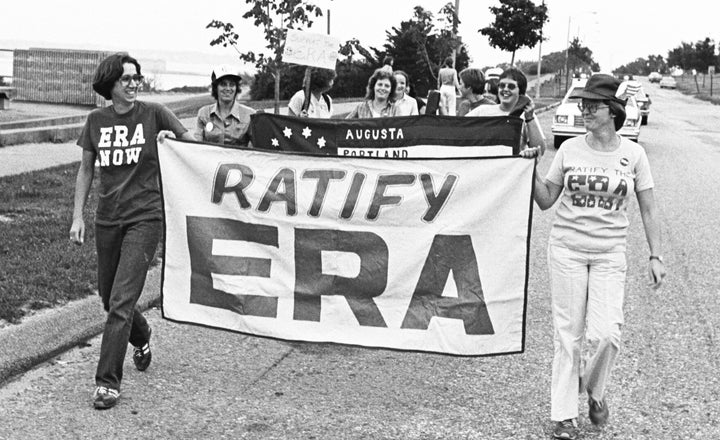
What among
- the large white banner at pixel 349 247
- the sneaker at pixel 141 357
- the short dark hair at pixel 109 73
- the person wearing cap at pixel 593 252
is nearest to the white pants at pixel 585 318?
the person wearing cap at pixel 593 252

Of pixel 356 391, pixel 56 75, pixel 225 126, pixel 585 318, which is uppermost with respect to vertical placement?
pixel 225 126

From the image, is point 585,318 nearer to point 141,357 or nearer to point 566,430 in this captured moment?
point 566,430

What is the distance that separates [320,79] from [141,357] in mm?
4315

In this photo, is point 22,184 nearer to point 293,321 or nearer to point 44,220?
point 44,220

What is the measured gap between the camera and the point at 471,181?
18.9 feet

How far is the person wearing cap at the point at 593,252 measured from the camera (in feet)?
16.9

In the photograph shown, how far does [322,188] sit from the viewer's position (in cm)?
595

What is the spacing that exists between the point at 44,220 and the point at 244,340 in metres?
4.00

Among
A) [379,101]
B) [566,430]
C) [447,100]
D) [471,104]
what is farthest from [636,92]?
[566,430]

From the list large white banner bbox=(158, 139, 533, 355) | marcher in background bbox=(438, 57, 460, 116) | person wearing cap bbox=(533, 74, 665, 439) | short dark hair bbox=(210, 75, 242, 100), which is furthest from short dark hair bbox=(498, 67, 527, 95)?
marcher in background bbox=(438, 57, 460, 116)

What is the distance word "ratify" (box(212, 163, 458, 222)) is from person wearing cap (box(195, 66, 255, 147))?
1.15 m

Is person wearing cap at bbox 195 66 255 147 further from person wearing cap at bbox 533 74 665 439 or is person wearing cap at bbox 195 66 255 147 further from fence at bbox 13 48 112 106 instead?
fence at bbox 13 48 112 106

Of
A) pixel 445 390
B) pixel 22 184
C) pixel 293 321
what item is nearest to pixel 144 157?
pixel 293 321

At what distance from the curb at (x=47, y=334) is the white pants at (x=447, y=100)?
337 inches
